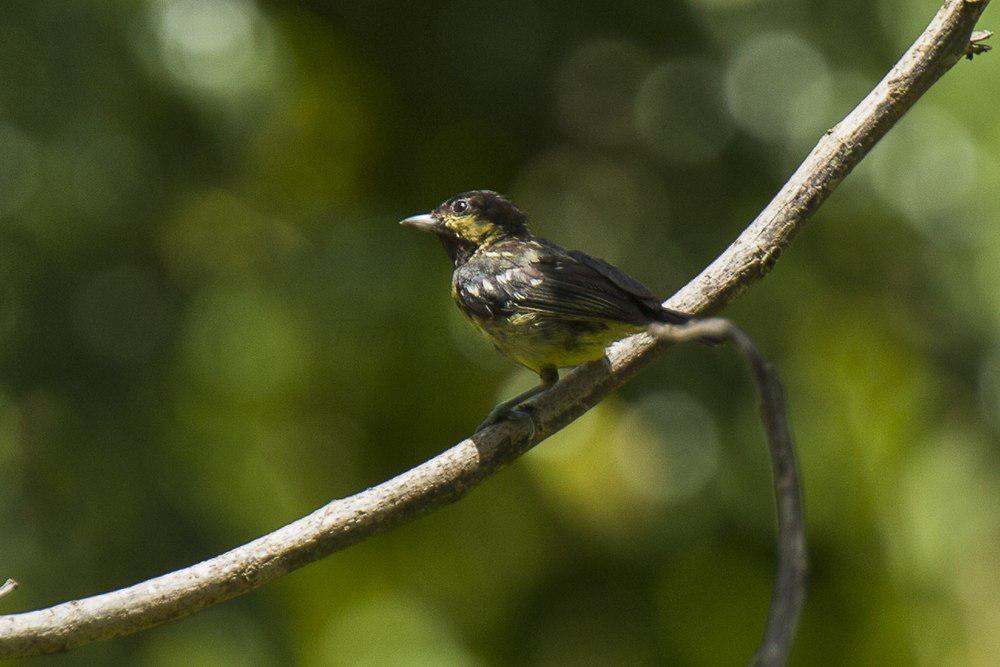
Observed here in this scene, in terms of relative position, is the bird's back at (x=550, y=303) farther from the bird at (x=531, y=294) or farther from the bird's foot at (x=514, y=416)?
the bird's foot at (x=514, y=416)

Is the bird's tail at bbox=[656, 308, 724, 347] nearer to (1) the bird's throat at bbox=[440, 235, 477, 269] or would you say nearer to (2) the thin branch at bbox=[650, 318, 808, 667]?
(1) the bird's throat at bbox=[440, 235, 477, 269]

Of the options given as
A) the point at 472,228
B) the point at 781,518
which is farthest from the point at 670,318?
the point at 781,518

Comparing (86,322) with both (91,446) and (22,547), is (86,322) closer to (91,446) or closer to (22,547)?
(91,446)

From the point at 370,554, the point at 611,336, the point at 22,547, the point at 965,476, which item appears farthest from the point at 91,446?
the point at 965,476

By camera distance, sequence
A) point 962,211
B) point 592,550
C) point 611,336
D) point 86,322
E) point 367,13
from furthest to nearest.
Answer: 1. point 367,13
2. point 592,550
3. point 962,211
4. point 86,322
5. point 611,336

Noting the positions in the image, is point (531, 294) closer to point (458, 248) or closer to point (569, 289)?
point (569, 289)
